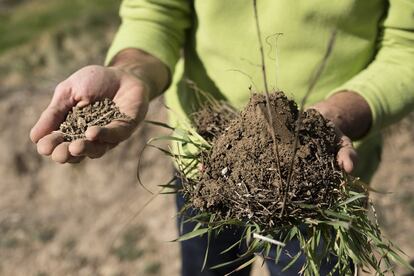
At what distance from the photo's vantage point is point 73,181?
358 cm

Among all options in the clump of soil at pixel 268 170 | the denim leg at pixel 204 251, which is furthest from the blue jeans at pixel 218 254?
the clump of soil at pixel 268 170

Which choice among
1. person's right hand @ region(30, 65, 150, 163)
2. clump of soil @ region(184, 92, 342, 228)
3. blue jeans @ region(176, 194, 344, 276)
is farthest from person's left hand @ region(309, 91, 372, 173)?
person's right hand @ region(30, 65, 150, 163)

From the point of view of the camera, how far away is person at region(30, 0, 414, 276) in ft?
5.06

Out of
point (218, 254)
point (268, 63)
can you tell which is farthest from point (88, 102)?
point (218, 254)

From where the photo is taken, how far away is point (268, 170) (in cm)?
127

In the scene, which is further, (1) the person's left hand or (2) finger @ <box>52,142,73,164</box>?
(1) the person's left hand

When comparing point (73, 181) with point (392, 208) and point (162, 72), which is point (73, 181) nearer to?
point (392, 208)

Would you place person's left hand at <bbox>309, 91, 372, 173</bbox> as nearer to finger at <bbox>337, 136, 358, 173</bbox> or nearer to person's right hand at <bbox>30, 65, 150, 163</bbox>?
finger at <bbox>337, 136, 358, 173</bbox>

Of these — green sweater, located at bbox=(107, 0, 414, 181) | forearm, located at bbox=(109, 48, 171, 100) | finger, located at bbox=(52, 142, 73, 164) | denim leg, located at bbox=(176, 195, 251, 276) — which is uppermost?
green sweater, located at bbox=(107, 0, 414, 181)

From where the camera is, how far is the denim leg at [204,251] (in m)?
1.75

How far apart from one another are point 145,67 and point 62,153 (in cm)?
42

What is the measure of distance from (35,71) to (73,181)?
159 cm

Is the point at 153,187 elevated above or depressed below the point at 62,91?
below

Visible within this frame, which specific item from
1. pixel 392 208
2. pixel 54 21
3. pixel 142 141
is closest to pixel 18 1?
pixel 54 21
